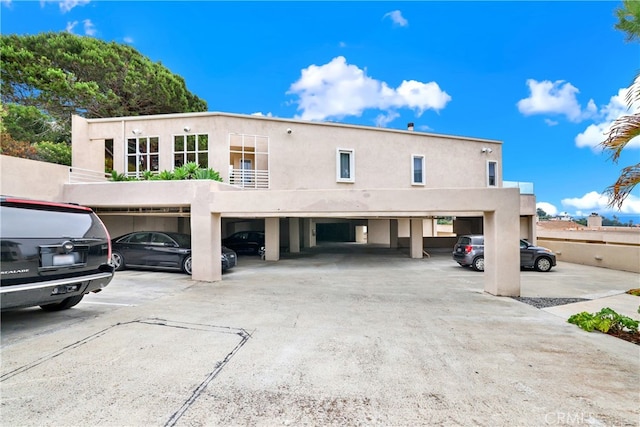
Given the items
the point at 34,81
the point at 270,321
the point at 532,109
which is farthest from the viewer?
the point at 532,109

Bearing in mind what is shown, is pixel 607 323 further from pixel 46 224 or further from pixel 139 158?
pixel 139 158

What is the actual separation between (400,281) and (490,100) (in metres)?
20.5

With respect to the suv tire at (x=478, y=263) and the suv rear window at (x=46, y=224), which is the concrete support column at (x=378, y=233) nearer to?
the suv tire at (x=478, y=263)

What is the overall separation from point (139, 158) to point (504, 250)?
49.7ft

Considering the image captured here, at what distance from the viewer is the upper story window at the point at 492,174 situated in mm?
18125

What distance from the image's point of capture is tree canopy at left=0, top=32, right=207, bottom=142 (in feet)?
58.5

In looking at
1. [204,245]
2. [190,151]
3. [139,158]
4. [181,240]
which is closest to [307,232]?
[190,151]

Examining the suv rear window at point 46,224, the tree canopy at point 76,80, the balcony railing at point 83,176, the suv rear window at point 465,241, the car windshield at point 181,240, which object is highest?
the tree canopy at point 76,80

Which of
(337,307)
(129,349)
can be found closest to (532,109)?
(337,307)

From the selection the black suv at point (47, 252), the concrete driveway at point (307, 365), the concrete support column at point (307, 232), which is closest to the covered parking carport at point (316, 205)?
the concrete driveway at point (307, 365)

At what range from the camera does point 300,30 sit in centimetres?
1886

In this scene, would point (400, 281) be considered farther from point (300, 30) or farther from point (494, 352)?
point (300, 30)

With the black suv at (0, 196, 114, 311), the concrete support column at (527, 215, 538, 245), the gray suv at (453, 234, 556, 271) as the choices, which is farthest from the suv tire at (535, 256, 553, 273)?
the black suv at (0, 196, 114, 311)

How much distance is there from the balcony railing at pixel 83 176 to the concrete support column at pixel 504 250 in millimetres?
Answer: 13908
